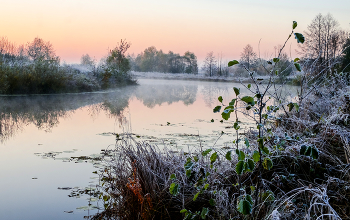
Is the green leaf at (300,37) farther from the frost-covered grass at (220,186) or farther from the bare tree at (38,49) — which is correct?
the bare tree at (38,49)

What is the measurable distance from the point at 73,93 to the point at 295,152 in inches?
620

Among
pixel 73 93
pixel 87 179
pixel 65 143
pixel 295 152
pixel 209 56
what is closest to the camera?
pixel 295 152

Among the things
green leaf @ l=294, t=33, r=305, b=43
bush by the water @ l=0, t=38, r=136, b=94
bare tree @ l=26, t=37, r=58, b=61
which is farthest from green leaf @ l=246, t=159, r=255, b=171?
bare tree @ l=26, t=37, r=58, b=61

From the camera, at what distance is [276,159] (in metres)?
3.52

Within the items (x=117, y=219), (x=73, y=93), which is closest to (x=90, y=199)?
(x=117, y=219)

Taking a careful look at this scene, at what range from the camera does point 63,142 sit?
21.9ft

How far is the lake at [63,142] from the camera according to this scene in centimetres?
367

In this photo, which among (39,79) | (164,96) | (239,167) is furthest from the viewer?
(164,96)

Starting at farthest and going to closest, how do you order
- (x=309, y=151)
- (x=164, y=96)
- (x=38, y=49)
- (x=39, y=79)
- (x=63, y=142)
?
1. (x=38, y=49)
2. (x=164, y=96)
3. (x=39, y=79)
4. (x=63, y=142)
5. (x=309, y=151)

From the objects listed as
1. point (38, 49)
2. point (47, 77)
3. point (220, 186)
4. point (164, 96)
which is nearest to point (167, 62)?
point (38, 49)

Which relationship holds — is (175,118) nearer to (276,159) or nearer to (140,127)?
(140,127)

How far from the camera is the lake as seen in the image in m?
3.67

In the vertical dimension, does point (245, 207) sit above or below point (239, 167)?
below

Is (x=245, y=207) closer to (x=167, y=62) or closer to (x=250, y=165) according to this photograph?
(x=250, y=165)
